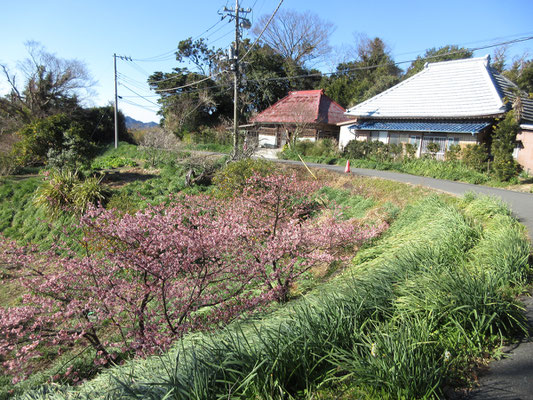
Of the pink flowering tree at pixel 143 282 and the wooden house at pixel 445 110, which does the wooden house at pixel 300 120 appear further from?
the pink flowering tree at pixel 143 282

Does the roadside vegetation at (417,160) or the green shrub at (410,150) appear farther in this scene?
the green shrub at (410,150)

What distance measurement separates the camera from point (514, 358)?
2805 mm

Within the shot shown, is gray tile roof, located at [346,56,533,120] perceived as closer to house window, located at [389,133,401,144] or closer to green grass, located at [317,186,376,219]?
house window, located at [389,133,401,144]

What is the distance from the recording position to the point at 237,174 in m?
12.4

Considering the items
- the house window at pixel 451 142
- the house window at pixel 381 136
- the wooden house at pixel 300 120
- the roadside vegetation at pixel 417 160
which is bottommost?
the roadside vegetation at pixel 417 160

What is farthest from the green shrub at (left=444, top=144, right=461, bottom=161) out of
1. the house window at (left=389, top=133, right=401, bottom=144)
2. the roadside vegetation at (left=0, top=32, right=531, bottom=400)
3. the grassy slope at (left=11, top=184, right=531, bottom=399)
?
the grassy slope at (left=11, top=184, right=531, bottom=399)

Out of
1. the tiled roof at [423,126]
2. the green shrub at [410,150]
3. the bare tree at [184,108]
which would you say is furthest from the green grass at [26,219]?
the bare tree at [184,108]

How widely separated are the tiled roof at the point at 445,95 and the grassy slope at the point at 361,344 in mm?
15626

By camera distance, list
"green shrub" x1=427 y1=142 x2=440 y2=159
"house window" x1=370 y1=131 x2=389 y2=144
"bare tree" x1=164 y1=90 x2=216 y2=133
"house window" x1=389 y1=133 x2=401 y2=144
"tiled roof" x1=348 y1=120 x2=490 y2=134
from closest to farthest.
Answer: "tiled roof" x1=348 y1=120 x2=490 y2=134 → "green shrub" x1=427 y1=142 x2=440 y2=159 → "house window" x1=389 y1=133 x2=401 y2=144 → "house window" x1=370 y1=131 x2=389 y2=144 → "bare tree" x1=164 y1=90 x2=216 y2=133

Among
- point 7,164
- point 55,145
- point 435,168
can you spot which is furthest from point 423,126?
point 7,164

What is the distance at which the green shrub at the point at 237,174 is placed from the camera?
38.7ft

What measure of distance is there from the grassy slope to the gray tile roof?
51.3 feet

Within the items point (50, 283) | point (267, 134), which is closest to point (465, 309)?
point (50, 283)

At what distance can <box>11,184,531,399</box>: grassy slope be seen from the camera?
2.41 metres
